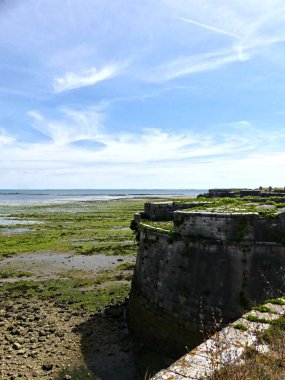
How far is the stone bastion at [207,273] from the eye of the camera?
37.6ft

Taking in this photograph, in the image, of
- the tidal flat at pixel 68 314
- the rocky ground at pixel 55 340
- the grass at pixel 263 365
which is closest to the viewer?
the grass at pixel 263 365

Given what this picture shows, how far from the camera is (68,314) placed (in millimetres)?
15938

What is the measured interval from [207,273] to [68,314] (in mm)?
7322

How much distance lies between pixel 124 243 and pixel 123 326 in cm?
1844

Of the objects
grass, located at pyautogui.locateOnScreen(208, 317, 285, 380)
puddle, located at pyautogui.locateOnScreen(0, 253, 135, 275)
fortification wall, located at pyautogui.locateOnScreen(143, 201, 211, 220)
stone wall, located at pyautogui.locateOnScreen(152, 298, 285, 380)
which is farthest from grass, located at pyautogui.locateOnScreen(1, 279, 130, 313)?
grass, located at pyautogui.locateOnScreen(208, 317, 285, 380)

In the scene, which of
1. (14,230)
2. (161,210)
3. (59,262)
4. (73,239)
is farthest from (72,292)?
(14,230)

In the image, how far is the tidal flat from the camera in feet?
38.5

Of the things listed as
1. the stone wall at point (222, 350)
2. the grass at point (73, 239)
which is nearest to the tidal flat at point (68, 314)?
the grass at point (73, 239)

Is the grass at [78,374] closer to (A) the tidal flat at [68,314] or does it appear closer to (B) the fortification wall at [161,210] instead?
(A) the tidal flat at [68,314]

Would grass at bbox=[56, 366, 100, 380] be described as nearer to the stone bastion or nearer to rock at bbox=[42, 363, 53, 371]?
rock at bbox=[42, 363, 53, 371]

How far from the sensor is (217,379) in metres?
3.95

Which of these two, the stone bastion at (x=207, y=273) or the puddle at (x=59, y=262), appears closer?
the stone bastion at (x=207, y=273)

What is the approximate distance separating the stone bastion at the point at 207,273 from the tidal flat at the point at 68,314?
1235mm

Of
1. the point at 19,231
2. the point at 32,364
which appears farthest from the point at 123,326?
the point at 19,231
